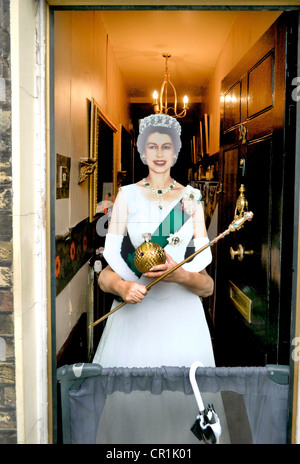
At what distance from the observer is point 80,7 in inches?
61.6

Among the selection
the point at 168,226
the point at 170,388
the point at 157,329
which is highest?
the point at 168,226

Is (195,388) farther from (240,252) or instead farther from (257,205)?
(257,205)

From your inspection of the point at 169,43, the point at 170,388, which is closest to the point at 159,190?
the point at 169,43

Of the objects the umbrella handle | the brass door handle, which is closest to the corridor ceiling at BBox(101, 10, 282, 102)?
the brass door handle

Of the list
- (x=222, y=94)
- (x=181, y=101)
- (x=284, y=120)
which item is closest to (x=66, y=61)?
(x=181, y=101)

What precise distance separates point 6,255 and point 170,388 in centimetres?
86

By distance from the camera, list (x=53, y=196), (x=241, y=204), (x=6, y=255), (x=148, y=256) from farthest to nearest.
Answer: (x=241, y=204) < (x=148, y=256) < (x=53, y=196) < (x=6, y=255)

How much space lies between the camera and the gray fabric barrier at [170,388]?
5.60 feet

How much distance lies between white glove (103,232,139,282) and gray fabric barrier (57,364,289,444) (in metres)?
0.41

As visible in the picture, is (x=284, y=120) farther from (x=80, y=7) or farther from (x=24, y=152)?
(x=24, y=152)

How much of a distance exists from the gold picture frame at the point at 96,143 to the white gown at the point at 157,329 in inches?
8.7

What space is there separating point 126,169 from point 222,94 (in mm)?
703

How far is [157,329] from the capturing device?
1.94m

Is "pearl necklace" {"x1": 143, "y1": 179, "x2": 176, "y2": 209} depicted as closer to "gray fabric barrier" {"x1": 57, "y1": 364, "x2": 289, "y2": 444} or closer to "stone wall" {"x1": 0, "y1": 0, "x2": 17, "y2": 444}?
"stone wall" {"x1": 0, "y1": 0, "x2": 17, "y2": 444}
